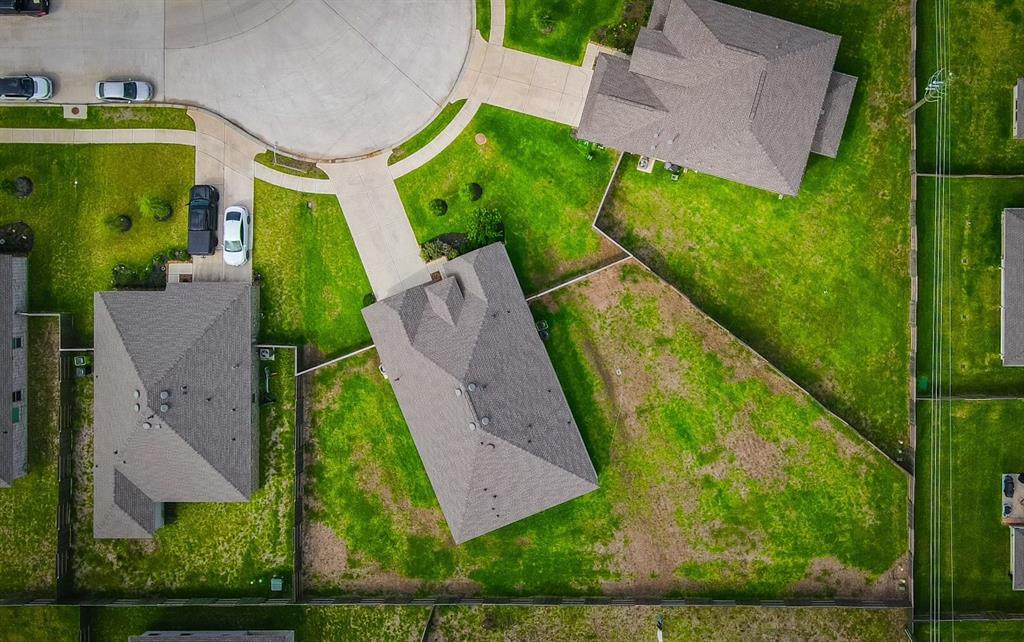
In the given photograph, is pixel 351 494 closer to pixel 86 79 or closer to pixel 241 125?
pixel 241 125

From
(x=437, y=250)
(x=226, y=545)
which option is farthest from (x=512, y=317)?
(x=226, y=545)

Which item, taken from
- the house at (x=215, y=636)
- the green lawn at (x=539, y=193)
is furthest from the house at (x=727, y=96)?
the house at (x=215, y=636)

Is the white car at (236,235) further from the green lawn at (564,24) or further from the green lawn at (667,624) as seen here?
the green lawn at (667,624)

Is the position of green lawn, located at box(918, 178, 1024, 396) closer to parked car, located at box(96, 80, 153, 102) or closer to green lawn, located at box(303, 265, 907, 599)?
green lawn, located at box(303, 265, 907, 599)

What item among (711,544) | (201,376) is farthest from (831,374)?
(201,376)

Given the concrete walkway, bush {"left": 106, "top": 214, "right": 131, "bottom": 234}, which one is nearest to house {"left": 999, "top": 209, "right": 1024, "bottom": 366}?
the concrete walkway
